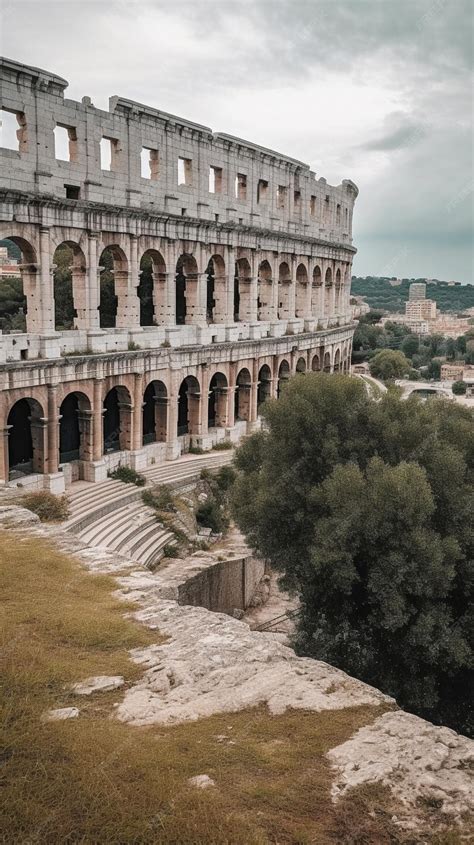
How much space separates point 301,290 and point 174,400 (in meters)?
15.4

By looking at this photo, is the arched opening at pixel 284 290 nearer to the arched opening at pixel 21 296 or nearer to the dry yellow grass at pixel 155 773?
the arched opening at pixel 21 296

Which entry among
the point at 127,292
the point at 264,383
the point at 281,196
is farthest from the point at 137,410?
the point at 281,196

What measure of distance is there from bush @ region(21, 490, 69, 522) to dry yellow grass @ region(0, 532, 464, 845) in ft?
37.1

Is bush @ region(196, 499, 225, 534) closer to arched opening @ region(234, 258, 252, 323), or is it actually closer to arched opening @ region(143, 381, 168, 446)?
arched opening @ region(143, 381, 168, 446)

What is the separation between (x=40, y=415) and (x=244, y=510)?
366 inches

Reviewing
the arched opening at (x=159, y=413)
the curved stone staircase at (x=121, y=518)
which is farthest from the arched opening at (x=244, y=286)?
the curved stone staircase at (x=121, y=518)

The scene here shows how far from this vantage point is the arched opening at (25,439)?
23828 mm

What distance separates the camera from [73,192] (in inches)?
978

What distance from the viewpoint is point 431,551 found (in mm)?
13898

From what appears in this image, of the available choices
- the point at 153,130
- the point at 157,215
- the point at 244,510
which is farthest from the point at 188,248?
the point at 244,510

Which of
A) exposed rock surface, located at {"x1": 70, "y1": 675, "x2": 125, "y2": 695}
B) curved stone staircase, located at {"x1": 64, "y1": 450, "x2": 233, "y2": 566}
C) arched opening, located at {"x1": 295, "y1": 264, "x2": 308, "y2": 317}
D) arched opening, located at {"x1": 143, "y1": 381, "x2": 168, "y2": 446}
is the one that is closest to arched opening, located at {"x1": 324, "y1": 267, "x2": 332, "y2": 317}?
arched opening, located at {"x1": 295, "y1": 264, "x2": 308, "y2": 317}

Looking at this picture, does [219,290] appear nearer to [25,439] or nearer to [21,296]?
[25,439]

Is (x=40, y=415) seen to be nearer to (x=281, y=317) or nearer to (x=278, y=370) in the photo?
(x=278, y=370)

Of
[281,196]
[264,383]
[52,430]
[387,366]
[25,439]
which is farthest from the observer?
[387,366]
